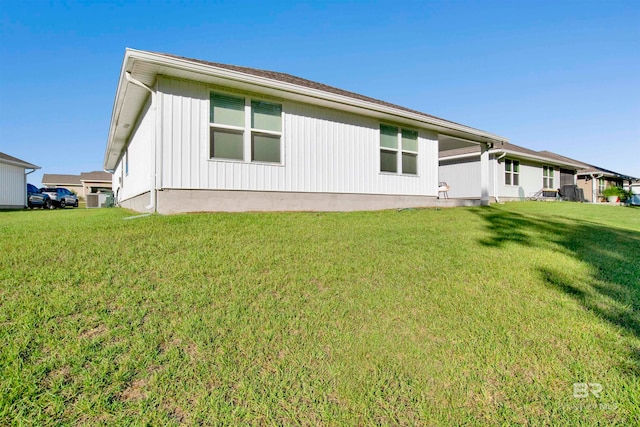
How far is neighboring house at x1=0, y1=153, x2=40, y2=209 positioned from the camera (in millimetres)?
16983

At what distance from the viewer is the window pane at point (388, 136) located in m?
9.62

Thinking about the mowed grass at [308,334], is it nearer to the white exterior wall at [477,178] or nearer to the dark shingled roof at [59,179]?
the white exterior wall at [477,178]

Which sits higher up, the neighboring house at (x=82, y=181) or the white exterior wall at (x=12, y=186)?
the neighboring house at (x=82, y=181)

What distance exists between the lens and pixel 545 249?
15.6 feet

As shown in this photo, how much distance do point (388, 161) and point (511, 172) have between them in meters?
11.7

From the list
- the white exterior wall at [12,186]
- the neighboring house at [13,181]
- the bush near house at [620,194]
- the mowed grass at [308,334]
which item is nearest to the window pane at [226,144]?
the mowed grass at [308,334]

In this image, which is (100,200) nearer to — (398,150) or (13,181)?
(13,181)

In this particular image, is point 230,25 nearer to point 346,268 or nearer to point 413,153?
point 413,153

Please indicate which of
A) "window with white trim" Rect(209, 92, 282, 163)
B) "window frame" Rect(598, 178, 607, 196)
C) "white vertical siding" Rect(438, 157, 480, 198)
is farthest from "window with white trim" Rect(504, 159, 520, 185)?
"window with white trim" Rect(209, 92, 282, 163)

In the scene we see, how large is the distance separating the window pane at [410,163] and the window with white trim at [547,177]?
1457 centimetres

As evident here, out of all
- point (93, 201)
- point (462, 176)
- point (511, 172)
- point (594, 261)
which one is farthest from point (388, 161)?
point (93, 201)

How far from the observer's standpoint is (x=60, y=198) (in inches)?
929

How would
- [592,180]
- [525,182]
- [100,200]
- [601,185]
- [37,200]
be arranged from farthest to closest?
[601,185], [592,180], [37,200], [525,182], [100,200]

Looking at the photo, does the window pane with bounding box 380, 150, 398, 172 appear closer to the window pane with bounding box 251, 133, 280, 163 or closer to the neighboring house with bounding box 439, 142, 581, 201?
the window pane with bounding box 251, 133, 280, 163
